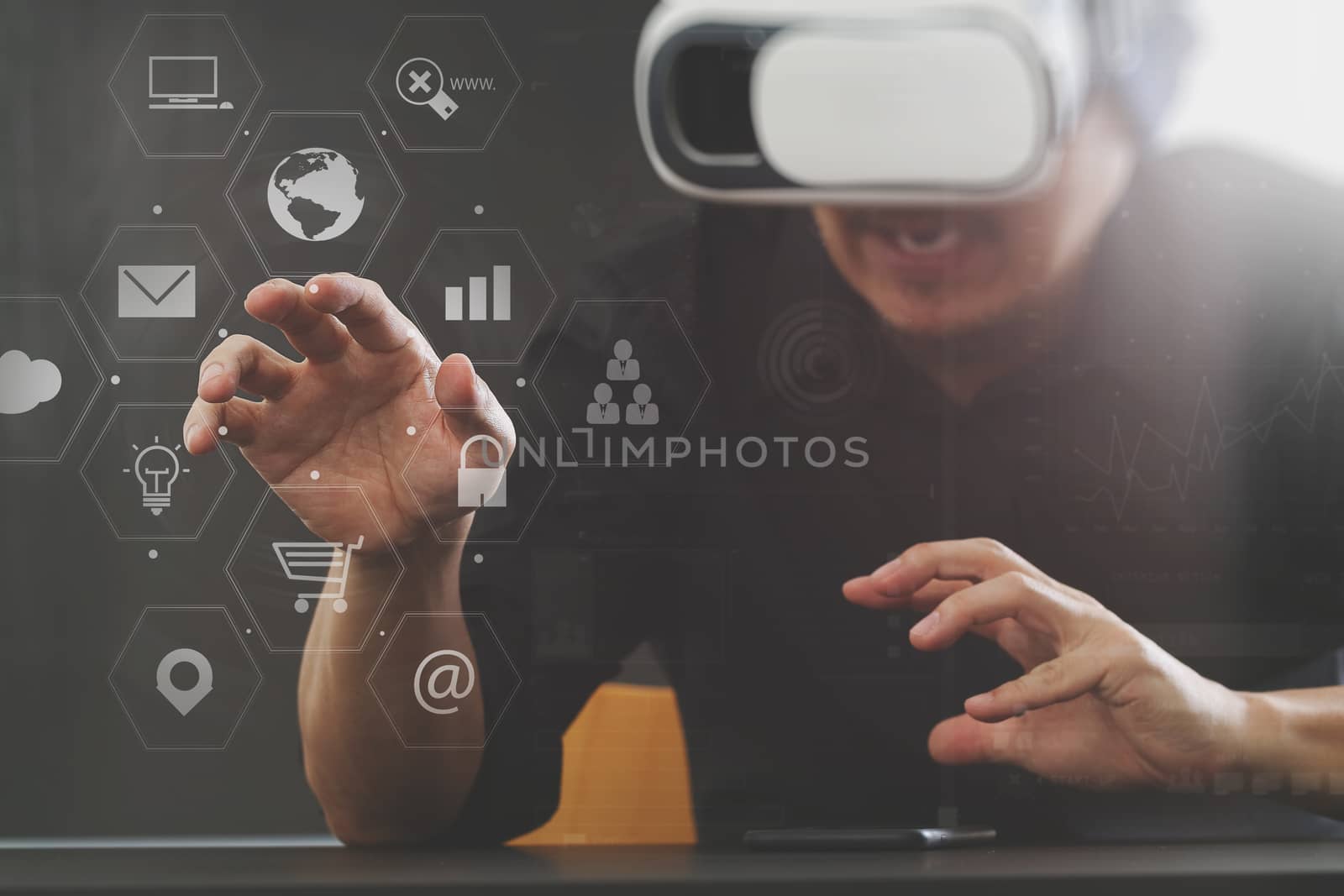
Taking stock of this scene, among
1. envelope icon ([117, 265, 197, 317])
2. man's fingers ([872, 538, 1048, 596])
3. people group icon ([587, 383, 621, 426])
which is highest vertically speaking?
envelope icon ([117, 265, 197, 317])

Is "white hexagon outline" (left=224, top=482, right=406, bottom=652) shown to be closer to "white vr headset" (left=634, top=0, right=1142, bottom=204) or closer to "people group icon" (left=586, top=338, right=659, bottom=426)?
"people group icon" (left=586, top=338, right=659, bottom=426)

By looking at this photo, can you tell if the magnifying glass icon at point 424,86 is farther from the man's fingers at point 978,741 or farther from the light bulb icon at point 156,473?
the man's fingers at point 978,741

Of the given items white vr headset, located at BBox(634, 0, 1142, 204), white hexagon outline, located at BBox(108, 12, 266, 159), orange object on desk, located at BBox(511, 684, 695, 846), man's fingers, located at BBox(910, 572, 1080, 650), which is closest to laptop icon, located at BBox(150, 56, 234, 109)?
white hexagon outline, located at BBox(108, 12, 266, 159)

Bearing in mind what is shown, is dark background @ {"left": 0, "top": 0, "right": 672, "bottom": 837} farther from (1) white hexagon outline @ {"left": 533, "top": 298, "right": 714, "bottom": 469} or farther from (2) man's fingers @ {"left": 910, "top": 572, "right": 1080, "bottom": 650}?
(2) man's fingers @ {"left": 910, "top": 572, "right": 1080, "bottom": 650}

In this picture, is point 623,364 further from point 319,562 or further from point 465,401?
point 319,562

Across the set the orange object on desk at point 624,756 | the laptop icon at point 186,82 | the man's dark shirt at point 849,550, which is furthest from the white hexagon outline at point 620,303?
the laptop icon at point 186,82

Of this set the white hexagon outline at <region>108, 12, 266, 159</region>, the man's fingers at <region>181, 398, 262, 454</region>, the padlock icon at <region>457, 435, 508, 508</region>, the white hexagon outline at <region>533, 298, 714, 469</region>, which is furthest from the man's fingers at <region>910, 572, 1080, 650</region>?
the white hexagon outline at <region>108, 12, 266, 159</region>

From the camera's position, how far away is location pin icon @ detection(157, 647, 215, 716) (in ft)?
2.89

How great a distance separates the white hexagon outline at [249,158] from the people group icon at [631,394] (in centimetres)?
22

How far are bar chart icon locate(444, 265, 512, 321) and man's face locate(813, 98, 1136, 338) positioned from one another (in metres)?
0.27

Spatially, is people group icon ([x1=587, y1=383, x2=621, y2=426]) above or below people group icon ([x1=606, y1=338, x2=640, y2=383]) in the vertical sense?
below

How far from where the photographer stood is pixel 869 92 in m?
0.83

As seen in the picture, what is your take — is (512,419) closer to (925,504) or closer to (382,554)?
(382,554)

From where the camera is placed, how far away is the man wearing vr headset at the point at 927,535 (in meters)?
0.87
